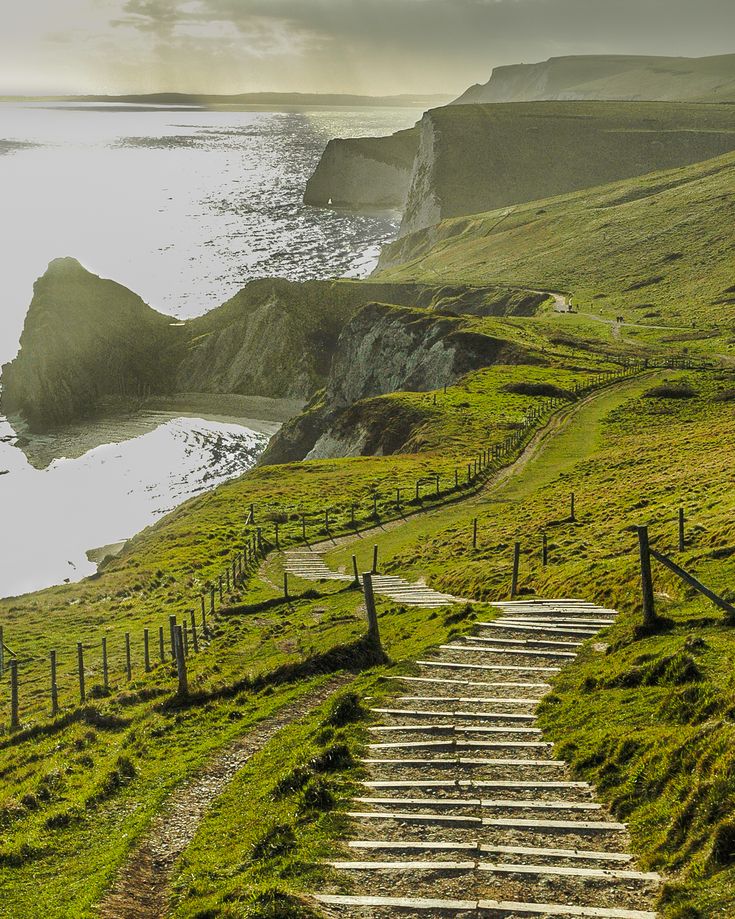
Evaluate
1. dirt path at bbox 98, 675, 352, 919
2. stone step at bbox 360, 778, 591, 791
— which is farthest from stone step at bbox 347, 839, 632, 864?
dirt path at bbox 98, 675, 352, 919

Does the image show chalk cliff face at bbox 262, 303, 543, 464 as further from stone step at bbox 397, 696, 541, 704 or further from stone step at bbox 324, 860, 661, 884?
Result: stone step at bbox 324, 860, 661, 884

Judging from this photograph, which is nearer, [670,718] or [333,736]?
[670,718]

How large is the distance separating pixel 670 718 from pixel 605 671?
11.5 feet

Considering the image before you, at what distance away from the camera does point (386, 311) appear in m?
130

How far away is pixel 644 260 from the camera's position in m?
158

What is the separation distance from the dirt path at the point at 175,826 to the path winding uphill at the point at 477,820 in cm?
314

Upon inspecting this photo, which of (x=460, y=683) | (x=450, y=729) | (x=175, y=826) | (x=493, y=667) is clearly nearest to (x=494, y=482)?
(x=493, y=667)

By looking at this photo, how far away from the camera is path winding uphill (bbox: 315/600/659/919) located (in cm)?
1199

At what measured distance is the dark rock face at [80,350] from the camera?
506 feet

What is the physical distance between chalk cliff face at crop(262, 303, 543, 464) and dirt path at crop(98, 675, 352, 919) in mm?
65729

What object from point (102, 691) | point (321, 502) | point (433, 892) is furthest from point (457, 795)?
point (321, 502)

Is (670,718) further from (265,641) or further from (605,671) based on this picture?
(265,641)

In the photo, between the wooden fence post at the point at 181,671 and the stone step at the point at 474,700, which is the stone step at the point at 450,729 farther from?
the wooden fence post at the point at 181,671

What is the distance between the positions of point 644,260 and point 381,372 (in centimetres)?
6105
